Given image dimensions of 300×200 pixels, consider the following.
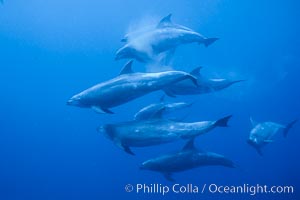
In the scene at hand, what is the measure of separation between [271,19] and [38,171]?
93.6 feet

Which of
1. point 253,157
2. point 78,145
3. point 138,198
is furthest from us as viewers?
point 78,145

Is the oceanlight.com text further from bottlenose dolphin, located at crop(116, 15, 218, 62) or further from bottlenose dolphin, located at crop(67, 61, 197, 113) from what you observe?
bottlenose dolphin, located at crop(67, 61, 197, 113)

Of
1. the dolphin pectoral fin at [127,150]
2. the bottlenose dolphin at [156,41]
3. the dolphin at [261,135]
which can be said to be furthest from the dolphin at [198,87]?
the dolphin at [261,135]

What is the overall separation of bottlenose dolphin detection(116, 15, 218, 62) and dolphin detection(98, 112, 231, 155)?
6.83 ft

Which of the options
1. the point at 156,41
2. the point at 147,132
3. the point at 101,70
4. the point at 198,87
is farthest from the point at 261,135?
the point at 101,70

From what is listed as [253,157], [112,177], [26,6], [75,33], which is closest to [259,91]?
[253,157]

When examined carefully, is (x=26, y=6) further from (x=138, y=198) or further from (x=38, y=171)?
(x=138, y=198)

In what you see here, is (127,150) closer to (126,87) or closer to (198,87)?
(126,87)

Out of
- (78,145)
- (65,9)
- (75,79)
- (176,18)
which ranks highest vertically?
(65,9)

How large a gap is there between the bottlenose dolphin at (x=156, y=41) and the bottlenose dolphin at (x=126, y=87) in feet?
5.27

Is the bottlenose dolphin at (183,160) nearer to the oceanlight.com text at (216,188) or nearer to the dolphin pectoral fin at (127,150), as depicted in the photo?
the dolphin pectoral fin at (127,150)

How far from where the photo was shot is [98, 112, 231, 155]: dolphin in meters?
8.12

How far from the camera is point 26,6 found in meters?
40.8

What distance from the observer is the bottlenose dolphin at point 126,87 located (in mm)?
7543
